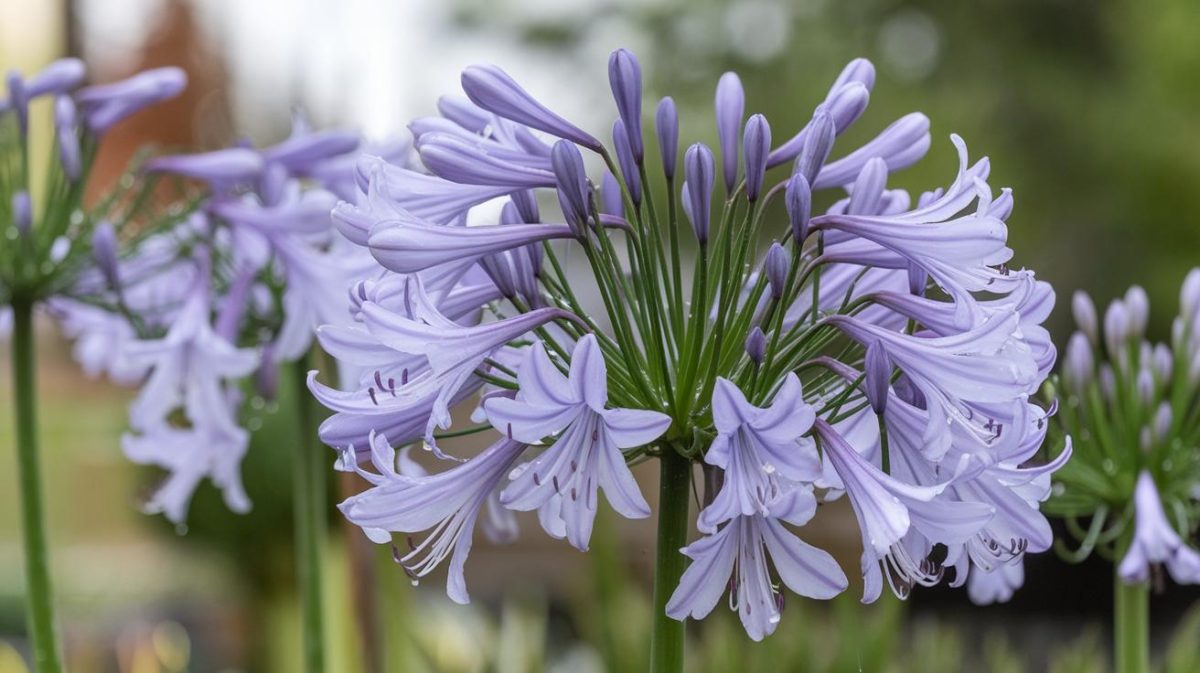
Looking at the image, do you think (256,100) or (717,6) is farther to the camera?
(256,100)

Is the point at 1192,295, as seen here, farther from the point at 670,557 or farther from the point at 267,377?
the point at 267,377

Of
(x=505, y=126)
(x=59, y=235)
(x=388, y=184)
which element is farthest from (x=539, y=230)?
(x=59, y=235)

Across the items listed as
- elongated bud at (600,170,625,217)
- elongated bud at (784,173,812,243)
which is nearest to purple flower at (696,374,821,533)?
elongated bud at (784,173,812,243)

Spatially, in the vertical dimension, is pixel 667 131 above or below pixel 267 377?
above

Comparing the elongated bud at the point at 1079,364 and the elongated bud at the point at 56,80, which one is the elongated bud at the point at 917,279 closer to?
the elongated bud at the point at 1079,364

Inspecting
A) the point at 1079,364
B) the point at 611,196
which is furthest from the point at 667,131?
the point at 1079,364

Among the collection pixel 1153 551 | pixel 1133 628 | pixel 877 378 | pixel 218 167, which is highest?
pixel 218 167

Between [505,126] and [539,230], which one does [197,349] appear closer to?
[505,126]
